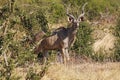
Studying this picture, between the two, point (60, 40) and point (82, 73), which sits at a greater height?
point (60, 40)

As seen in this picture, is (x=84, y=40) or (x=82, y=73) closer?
(x=82, y=73)

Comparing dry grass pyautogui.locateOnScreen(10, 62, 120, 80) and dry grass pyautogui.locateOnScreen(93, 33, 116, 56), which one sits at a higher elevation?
dry grass pyautogui.locateOnScreen(10, 62, 120, 80)

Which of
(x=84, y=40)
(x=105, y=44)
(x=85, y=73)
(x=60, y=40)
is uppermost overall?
(x=60, y=40)

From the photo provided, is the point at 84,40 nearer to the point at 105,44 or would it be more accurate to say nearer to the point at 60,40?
the point at 105,44

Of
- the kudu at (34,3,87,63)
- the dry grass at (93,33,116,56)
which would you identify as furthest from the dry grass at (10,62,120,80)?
the dry grass at (93,33,116,56)

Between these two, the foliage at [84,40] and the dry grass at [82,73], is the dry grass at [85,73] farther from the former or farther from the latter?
the foliage at [84,40]

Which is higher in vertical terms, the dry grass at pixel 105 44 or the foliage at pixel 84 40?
the foliage at pixel 84 40

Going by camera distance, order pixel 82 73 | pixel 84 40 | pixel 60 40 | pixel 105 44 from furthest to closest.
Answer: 1. pixel 105 44
2. pixel 84 40
3. pixel 60 40
4. pixel 82 73

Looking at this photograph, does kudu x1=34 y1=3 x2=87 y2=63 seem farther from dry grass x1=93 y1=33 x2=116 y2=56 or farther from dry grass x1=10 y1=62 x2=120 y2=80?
dry grass x1=10 y1=62 x2=120 y2=80

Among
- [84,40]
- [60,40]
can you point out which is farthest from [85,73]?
[84,40]


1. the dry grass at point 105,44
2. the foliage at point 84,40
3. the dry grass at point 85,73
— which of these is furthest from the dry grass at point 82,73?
the dry grass at point 105,44

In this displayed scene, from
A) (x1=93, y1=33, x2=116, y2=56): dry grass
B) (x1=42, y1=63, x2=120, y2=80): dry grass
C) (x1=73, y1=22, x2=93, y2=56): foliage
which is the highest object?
(x1=42, y1=63, x2=120, y2=80): dry grass

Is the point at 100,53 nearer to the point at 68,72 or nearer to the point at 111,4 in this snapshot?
the point at 68,72

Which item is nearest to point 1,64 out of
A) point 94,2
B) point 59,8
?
point 59,8
